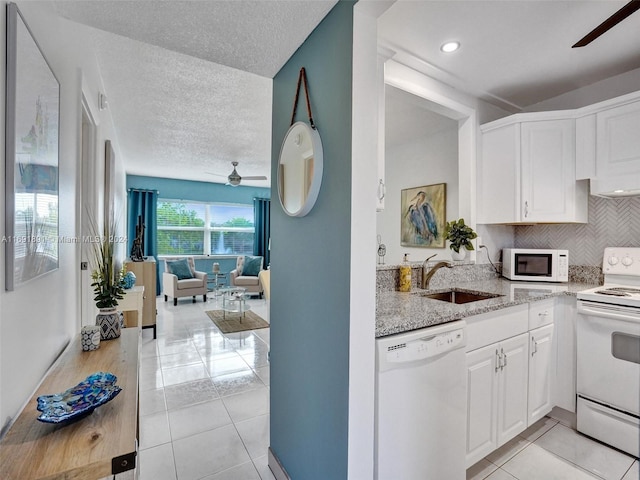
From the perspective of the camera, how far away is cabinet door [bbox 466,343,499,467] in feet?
5.34

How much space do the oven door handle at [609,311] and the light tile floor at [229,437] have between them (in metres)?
0.81

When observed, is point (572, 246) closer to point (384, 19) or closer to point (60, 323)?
point (384, 19)

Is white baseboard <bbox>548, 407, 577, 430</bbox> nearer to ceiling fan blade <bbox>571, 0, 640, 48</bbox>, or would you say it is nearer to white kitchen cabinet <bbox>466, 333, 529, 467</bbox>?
white kitchen cabinet <bbox>466, 333, 529, 467</bbox>

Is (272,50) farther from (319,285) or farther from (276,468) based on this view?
(276,468)

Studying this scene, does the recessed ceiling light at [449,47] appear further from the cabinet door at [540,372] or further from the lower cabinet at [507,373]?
the cabinet door at [540,372]

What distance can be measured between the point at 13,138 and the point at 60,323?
912 mm

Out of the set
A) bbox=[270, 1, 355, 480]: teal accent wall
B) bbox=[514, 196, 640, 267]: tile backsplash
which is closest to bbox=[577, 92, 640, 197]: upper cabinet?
bbox=[514, 196, 640, 267]: tile backsplash

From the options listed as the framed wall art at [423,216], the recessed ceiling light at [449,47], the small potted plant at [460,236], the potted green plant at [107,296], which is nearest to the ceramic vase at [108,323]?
the potted green plant at [107,296]

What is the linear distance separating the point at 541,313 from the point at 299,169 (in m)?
1.84

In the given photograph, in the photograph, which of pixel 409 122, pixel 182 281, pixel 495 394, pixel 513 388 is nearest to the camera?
pixel 495 394

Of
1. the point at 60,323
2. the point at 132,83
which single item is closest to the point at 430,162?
the point at 132,83

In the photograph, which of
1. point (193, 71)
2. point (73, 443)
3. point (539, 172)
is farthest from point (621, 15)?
point (193, 71)

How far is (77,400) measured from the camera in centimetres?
95

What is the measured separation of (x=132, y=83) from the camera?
110 inches
